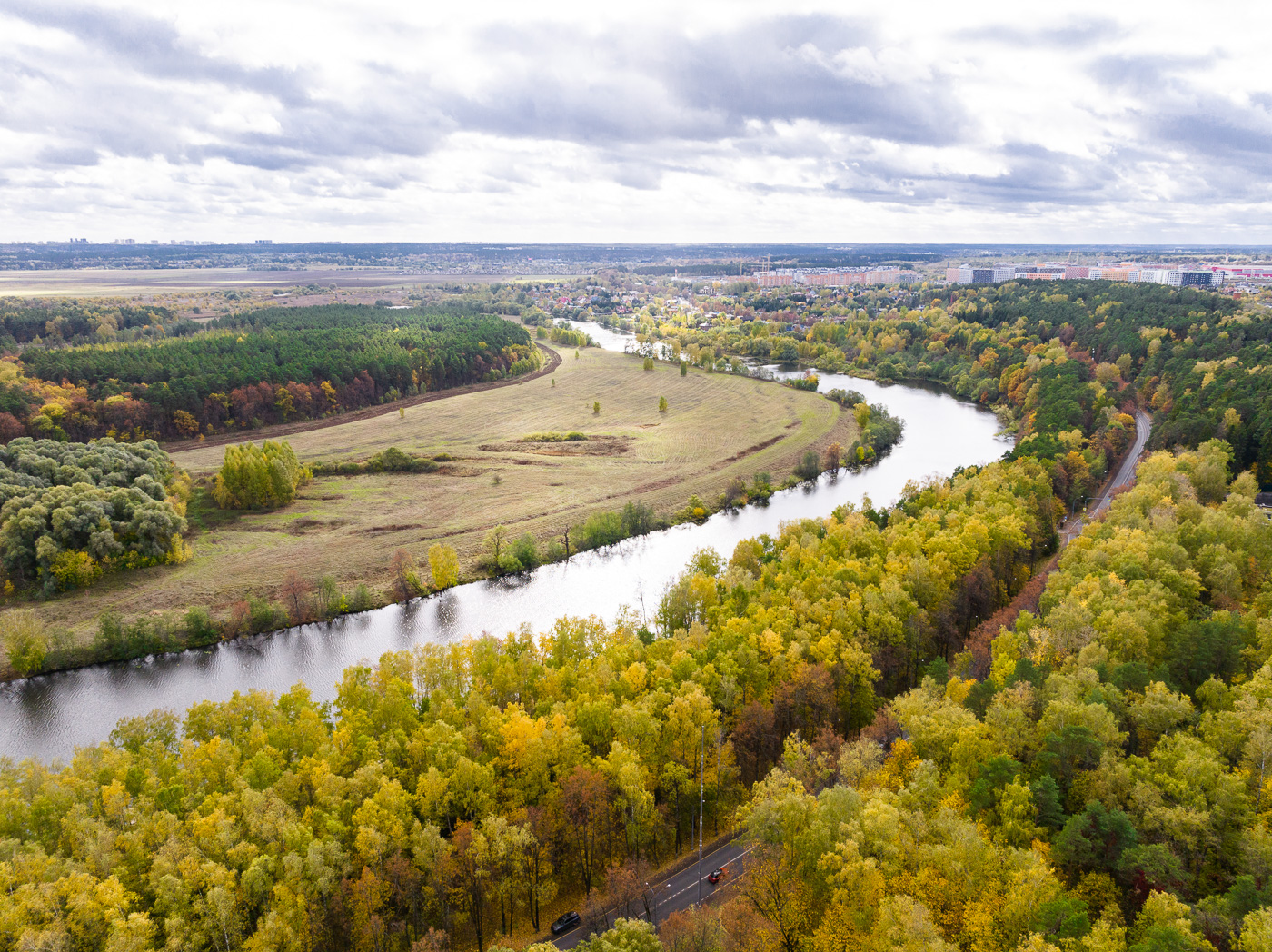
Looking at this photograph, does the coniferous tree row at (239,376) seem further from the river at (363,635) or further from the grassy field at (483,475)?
the river at (363,635)

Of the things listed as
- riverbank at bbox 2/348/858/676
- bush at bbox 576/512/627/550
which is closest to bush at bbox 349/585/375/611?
riverbank at bbox 2/348/858/676

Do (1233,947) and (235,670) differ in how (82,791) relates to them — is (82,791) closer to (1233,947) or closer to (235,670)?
(235,670)

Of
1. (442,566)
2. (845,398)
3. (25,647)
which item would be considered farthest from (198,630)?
(845,398)

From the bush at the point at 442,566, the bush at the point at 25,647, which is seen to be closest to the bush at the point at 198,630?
the bush at the point at 25,647

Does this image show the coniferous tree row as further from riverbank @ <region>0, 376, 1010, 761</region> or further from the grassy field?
riverbank @ <region>0, 376, 1010, 761</region>

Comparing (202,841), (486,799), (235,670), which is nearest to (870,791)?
(486,799)

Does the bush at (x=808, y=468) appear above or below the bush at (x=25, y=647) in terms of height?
above
